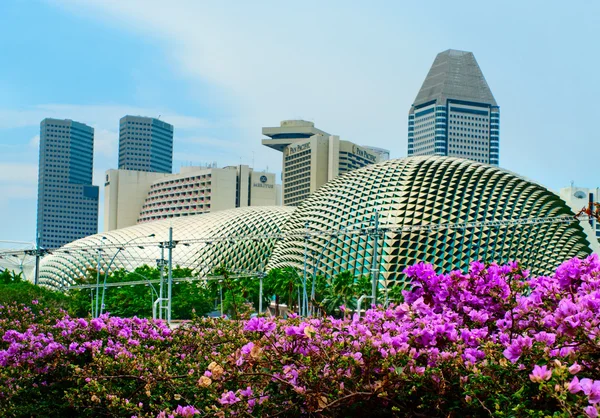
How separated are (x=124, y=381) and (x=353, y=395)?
4955 mm

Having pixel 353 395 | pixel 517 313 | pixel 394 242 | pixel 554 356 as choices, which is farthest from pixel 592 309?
pixel 394 242

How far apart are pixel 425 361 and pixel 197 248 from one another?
84.6m

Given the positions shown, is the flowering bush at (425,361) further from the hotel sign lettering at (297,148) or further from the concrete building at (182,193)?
the hotel sign lettering at (297,148)

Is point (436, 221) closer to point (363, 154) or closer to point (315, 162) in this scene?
point (315, 162)

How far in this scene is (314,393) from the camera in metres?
7.54

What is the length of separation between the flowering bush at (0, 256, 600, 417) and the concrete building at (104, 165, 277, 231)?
469 feet

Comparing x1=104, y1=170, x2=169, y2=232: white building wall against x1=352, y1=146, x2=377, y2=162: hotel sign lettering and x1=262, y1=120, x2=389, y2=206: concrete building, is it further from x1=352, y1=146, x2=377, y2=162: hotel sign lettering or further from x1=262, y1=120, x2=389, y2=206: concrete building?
x1=352, y1=146, x2=377, y2=162: hotel sign lettering

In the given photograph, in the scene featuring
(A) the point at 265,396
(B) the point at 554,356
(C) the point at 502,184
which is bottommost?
(A) the point at 265,396

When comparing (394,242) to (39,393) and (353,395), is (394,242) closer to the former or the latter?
(39,393)

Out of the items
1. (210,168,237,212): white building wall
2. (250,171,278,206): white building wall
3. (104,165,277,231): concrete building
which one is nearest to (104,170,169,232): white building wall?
(104,165,277,231): concrete building

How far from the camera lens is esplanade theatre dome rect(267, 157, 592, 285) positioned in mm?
67875

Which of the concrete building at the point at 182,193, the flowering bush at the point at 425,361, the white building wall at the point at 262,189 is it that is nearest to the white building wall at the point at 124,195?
the concrete building at the point at 182,193

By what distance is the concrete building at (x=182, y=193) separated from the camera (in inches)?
6061

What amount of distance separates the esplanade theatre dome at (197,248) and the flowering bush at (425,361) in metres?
76.7
